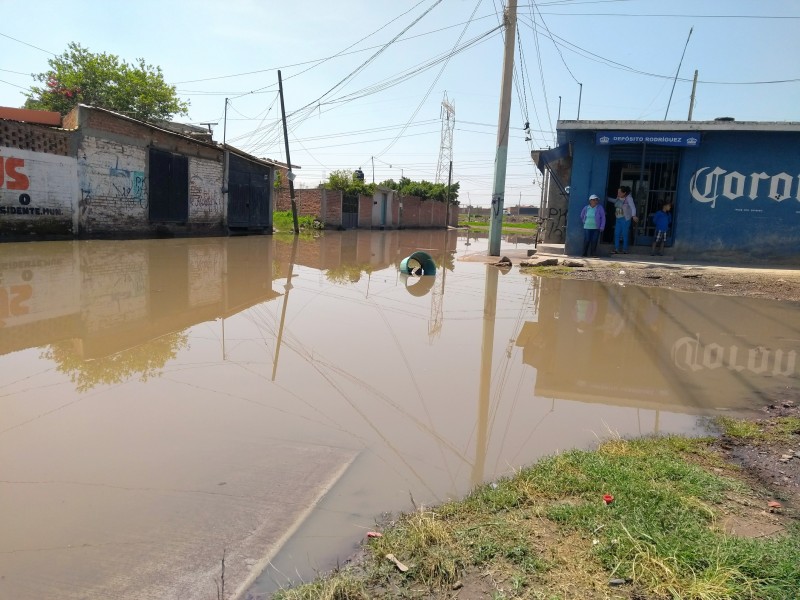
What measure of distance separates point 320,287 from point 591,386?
5.86 m

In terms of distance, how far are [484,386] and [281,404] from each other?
1.71 meters

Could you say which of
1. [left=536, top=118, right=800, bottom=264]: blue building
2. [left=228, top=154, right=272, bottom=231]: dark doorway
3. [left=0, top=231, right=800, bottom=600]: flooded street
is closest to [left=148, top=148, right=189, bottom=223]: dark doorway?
[left=228, top=154, right=272, bottom=231]: dark doorway

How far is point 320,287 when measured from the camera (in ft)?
31.5

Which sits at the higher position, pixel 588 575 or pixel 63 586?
pixel 588 575

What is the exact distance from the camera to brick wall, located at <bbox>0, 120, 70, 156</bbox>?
13977 mm

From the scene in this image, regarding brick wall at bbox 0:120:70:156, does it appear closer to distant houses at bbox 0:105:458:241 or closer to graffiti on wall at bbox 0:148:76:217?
distant houses at bbox 0:105:458:241

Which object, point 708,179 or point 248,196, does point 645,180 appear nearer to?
point 708,179

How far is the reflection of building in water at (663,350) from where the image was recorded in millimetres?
4617

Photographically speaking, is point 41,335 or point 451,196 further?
point 451,196

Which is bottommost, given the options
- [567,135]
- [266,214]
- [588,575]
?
[588,575]

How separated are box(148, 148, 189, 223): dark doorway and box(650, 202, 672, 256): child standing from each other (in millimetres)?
16307

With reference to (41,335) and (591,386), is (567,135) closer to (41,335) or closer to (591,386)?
(591,386)

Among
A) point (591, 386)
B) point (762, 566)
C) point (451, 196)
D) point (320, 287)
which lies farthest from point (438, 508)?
point (451, 196)

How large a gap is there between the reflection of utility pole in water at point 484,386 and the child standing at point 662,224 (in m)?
8.09
